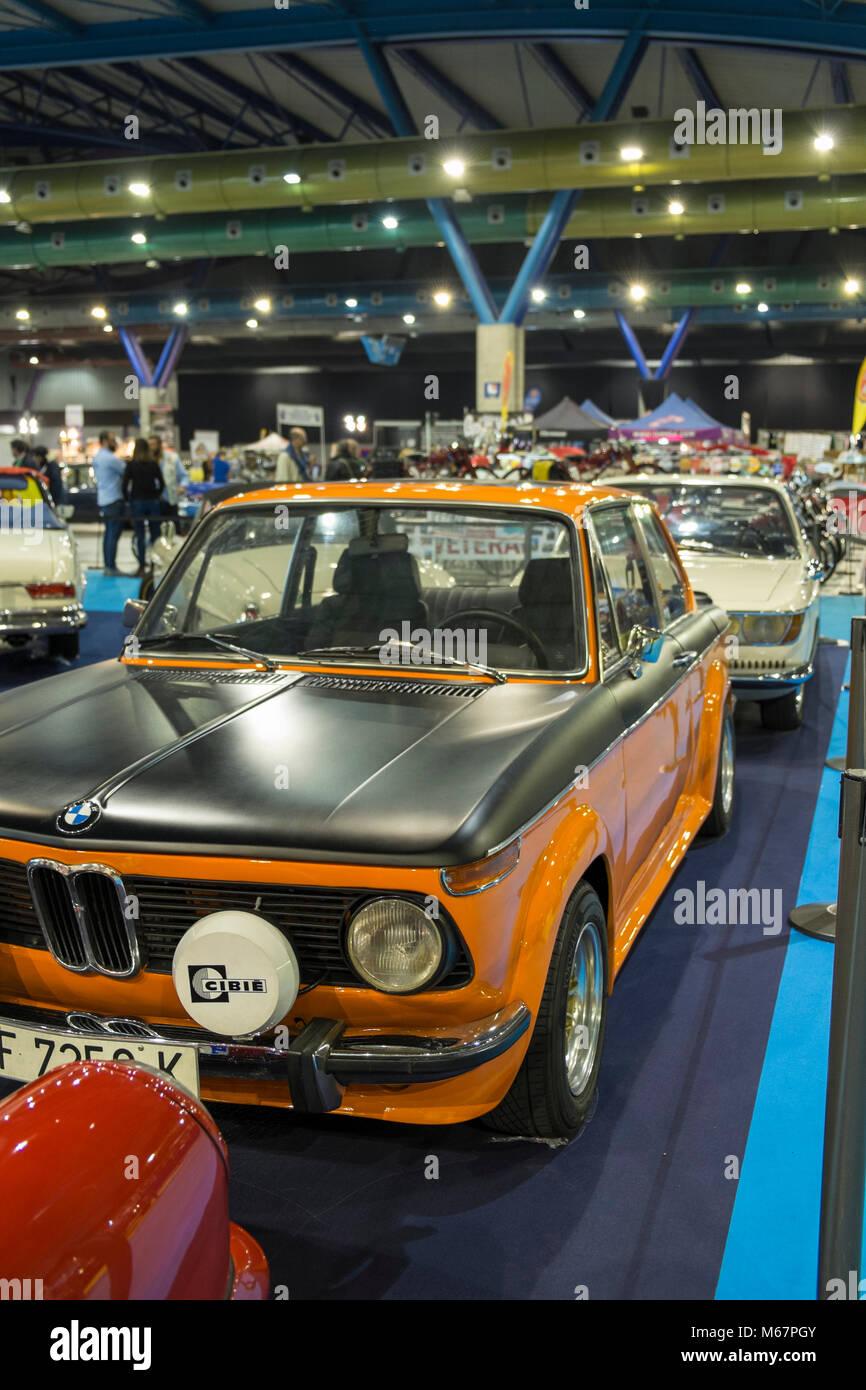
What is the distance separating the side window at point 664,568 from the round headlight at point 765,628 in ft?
6.53

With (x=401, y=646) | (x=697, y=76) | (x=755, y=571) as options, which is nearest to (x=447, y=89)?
(x=697, y=76)

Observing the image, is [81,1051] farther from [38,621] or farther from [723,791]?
[38,621]

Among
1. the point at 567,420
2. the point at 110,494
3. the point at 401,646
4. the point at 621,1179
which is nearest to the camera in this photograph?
the point at 621,1179

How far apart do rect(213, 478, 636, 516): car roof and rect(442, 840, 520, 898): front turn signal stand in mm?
1552

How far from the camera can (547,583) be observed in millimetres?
3666

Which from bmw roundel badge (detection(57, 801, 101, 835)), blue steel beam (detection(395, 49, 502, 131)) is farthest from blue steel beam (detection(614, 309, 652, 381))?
bmw roundel badge (detection(57, 801, 101, 835))

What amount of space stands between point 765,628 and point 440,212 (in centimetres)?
1324

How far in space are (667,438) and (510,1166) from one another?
2355 centimetres

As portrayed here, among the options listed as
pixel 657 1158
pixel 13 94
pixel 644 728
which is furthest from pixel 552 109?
pixel 657 1158

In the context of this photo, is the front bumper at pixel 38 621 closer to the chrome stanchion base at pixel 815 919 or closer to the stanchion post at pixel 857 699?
the chrome stanchion base at pixel 815 919

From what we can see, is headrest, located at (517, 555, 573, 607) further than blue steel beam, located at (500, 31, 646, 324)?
No

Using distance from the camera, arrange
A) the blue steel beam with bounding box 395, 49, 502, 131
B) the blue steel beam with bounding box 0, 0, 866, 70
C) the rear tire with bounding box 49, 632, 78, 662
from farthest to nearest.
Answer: the blue steel beam with bounding box 395, 49, 502, 131 < the blue steel beam with bounding box 0, 0, 866, 70 < the rear tire with bounding box 49, 632, 78, 662

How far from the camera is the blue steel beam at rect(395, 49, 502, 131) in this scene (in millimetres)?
18328

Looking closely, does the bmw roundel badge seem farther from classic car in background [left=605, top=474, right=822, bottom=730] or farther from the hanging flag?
the hanging flag
